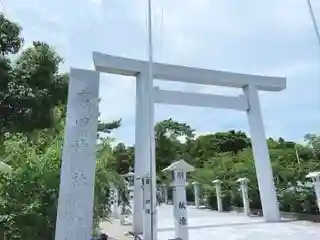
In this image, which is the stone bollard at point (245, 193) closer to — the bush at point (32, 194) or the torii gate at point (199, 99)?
the torii gate at point (199, 99)

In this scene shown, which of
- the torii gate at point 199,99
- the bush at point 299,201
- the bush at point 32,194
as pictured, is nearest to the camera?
the bush at point 32,194

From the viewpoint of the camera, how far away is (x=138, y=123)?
27.9 feet

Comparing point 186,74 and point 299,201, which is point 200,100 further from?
point 299,201

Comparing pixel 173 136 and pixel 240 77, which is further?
pixel 173 136

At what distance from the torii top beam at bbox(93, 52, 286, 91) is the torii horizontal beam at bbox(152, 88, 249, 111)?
41 centimetres

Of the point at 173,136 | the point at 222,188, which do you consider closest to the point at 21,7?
the point at 222,188

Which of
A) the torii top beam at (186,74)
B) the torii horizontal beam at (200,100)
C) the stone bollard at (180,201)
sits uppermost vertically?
the torii top beam at (186,74)

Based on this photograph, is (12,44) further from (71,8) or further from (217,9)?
(217,9)

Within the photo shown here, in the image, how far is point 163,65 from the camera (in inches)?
347

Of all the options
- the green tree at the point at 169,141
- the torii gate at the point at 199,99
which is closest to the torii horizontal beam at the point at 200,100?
the torii gate at the point at 199,99

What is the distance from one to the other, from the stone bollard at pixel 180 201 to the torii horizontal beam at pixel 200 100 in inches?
143

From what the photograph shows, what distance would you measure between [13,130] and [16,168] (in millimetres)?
562

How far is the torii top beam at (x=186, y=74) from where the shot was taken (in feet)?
26.9

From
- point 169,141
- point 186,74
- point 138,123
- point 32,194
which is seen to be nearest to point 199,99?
point 186,74
